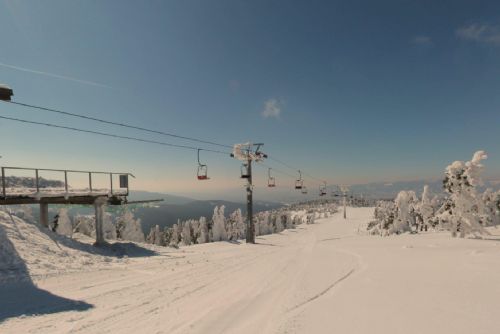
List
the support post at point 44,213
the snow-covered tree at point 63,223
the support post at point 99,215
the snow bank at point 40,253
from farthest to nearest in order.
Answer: the snow-covered tree at point 63,223
the support post at point 44,213
the support post at point 99,215
the snow bank at point 40,253

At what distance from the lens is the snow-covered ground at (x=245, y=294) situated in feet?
20.1

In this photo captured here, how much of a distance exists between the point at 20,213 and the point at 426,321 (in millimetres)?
18916

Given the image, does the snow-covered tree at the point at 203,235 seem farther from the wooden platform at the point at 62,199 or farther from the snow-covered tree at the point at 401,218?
the wooden platform at the point at 62,199

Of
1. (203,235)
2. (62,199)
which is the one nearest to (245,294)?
(62,199)

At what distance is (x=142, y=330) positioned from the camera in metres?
6.12

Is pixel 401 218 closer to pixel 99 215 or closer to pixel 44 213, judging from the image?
pixel 99 215

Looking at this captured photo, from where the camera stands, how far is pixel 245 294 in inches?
339

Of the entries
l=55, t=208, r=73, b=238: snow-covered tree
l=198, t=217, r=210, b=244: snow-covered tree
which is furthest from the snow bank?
l=198, t=217, r=210, b=244: snow-covered tree

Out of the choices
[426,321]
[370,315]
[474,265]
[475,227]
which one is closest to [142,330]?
[370,315]

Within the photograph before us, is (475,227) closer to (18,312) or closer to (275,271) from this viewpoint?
(275,271)

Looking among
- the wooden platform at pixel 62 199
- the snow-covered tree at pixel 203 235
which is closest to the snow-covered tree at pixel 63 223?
the wooden platform at pixel 62 199

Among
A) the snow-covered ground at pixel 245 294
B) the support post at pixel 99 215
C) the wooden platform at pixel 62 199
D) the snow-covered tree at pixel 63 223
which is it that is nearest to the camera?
the snow-covered ground at pixel 245 294

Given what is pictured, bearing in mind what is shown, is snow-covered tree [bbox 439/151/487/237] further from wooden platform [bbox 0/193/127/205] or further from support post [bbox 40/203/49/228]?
support post [bbox 40/203/49/228]

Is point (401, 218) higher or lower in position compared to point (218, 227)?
higher
